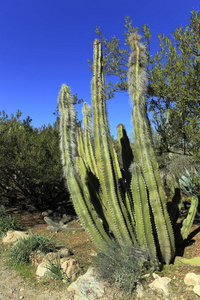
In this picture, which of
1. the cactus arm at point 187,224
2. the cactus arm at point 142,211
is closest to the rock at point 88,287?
the cactus arm at point 142,211

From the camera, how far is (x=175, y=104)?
506cm

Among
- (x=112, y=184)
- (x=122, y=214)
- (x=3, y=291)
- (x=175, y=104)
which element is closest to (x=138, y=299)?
(x=122, y=214)

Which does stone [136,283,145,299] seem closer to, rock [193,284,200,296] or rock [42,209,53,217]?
rock [193,284,200,296]

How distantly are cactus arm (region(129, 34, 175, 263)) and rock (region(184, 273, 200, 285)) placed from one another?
19.8 inches

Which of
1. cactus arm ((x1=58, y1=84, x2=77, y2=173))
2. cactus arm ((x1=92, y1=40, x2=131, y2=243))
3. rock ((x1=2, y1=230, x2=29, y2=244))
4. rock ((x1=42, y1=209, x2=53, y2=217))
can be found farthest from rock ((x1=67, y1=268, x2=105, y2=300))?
rock ((x1=42, y1=209, x2=53, y2=217))

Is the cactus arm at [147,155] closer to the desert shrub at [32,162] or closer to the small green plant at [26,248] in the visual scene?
the small green plant at [26,248]

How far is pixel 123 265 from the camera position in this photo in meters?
3.49

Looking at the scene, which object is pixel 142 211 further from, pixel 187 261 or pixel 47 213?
pixel 47 213

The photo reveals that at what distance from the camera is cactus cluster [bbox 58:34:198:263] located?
370 cm

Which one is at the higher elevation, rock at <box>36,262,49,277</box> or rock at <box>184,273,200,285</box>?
rock at <box>36,262,49,277</box>

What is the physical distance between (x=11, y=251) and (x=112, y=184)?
104 inches

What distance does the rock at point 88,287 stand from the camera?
328 cm

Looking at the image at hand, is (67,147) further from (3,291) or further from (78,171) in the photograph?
(3,291)

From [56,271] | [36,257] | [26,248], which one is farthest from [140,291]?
[26,248]
